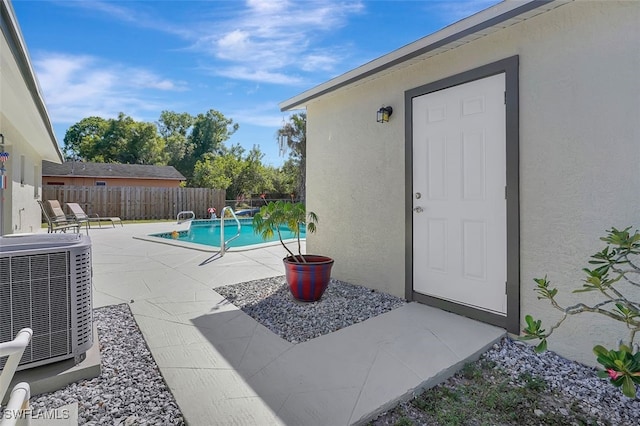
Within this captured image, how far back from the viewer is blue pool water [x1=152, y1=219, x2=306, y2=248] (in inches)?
402

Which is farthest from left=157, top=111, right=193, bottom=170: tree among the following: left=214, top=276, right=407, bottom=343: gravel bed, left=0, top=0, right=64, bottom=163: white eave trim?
left=214, top=276, right=407, bottom=343: gravel bed

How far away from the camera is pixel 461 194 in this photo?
3447 millimetres

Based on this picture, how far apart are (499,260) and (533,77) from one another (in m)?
1.68

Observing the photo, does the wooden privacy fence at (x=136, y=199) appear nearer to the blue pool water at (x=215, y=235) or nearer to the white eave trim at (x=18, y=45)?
the blue pool water at (x=215, y=235)

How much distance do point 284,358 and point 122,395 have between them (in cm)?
111

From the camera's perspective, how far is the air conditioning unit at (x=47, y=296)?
1968 mm

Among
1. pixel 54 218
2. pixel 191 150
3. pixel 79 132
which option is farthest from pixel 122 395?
pixel 79 132

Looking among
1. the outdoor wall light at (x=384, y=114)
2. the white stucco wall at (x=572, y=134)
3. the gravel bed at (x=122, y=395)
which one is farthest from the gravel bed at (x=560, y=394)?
the outdoor wall light at (x=384, y=114)

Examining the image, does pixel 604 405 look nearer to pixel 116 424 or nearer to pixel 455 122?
pixel 455 122

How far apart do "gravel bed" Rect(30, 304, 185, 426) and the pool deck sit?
0.25 feet

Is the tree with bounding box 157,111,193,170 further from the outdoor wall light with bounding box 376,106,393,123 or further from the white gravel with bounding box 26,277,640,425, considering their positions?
the white gravel with bounding box 26,277,640,425

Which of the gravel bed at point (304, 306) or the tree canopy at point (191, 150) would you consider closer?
the gravel bed at point (304, 306)

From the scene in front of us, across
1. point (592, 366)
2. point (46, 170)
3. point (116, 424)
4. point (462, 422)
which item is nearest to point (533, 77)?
point (592, 366)

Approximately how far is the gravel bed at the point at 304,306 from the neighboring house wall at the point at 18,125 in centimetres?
315
